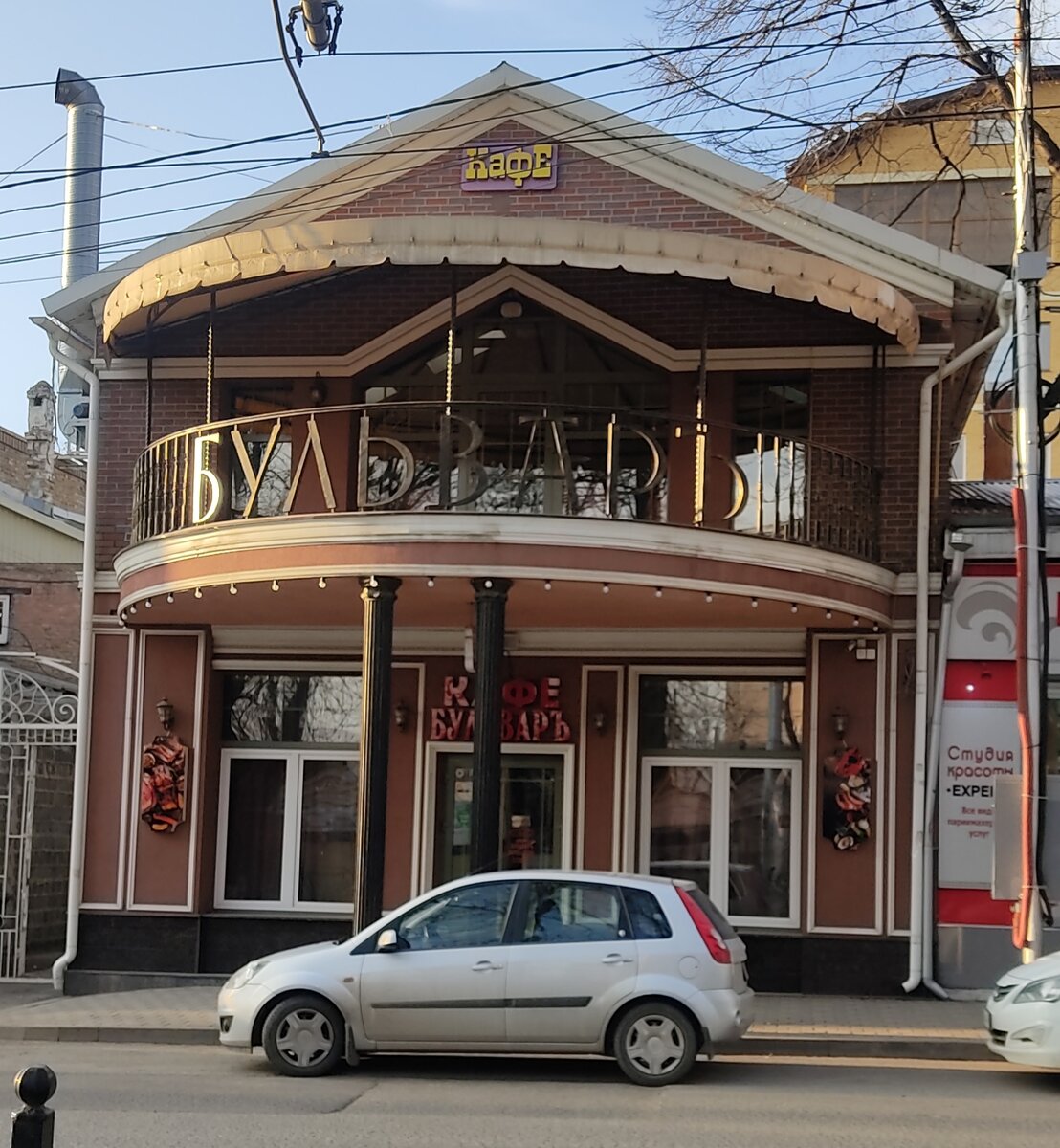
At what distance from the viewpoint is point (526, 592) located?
46.7 feet

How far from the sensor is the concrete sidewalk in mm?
12539

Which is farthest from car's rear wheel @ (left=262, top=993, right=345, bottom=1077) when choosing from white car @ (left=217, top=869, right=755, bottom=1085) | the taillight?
the taillight

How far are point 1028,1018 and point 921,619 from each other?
5078 millimetres

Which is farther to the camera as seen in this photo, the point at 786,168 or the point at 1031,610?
the point at 786,168

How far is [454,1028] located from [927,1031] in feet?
14.1

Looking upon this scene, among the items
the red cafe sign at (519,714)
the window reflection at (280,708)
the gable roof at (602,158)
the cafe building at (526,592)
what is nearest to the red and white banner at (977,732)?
the cafe building at (526,592)

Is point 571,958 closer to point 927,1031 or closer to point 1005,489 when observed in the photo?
point 927,1031

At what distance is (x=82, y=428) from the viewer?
111ft

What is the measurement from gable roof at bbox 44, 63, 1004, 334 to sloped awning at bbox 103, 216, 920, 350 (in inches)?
77.8

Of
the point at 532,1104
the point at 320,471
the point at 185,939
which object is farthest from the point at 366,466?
the point at 532,1104

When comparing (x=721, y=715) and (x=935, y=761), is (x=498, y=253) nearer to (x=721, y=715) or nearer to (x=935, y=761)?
(x=721, y=715)

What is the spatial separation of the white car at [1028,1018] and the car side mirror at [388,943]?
162 inches

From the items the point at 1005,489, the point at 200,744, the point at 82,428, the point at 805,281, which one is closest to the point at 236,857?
the point at 200,744

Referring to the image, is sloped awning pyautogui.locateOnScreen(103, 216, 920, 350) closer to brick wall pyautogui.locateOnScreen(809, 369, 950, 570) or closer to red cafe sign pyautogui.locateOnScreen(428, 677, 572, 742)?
brick wall pyautogui.locateOnScreen(809, 369, 950, 570)
